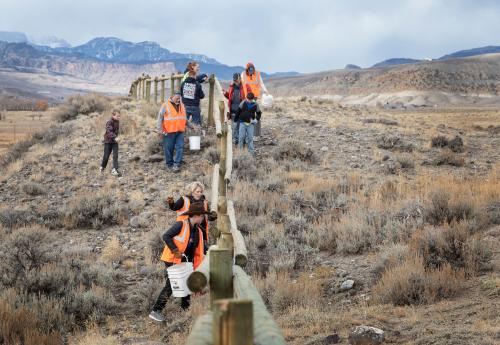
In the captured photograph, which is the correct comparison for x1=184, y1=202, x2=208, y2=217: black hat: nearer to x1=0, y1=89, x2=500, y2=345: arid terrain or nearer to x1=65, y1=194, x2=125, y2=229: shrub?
x1=0, y1=89, x2=500, y2=345: arid terrain

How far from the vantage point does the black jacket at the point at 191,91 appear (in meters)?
13.6

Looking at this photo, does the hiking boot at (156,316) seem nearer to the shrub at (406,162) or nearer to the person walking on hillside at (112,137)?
the person walking on hillside at (112,137)

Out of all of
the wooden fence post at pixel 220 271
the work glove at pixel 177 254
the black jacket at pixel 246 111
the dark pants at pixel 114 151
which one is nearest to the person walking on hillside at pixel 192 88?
the black jacket at pixel 246 111

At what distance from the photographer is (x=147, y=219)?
32.6 feet

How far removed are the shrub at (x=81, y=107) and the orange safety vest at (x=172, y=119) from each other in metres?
13.4

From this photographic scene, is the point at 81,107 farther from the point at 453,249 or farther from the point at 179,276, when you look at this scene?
the point at 453,249

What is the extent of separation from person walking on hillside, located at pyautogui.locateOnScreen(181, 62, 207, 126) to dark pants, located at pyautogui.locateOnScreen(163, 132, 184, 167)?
5.84 ft

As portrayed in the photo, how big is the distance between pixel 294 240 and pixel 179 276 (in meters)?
2.72

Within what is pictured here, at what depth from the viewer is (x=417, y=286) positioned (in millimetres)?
5508

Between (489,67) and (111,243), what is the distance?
102049 mm

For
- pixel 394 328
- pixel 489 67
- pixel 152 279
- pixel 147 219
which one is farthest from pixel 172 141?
pixel 489 67

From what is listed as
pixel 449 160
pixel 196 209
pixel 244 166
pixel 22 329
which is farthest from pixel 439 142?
pixel 22 329

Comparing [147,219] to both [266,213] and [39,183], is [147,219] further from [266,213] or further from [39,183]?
[39,183]

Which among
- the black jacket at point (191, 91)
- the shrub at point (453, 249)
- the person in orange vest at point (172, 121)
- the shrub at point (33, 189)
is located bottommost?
the shrub at point (33, 189)
